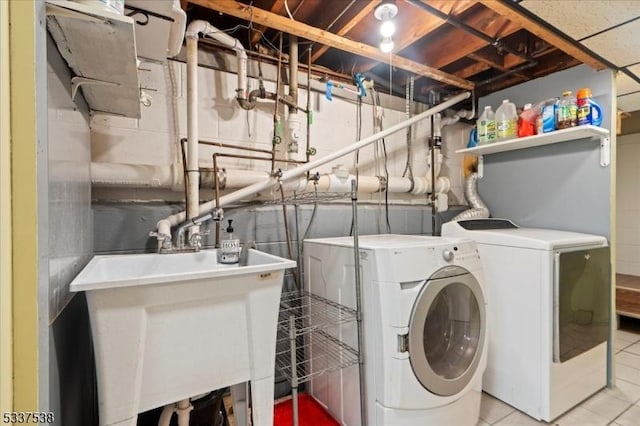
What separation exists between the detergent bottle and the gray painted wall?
0.19 m

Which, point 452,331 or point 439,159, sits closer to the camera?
point 452,331

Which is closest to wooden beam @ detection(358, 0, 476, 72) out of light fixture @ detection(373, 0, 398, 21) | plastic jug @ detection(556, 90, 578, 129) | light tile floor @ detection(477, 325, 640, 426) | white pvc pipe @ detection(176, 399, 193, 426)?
light fixture @ detection(373, 0, 398, 21)

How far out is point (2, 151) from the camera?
0.60 meters

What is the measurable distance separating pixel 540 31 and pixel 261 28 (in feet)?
5.03

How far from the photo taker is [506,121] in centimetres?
232

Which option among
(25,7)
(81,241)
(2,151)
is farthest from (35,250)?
(81,241)

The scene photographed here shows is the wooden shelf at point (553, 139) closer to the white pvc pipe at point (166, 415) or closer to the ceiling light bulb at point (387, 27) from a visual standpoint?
the ceiling light bulb at point (387, 27)

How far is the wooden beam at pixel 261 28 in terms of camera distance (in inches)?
65.1

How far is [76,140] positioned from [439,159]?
247cm

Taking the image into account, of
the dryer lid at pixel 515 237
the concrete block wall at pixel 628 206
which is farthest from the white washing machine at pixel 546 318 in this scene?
the concrete block wall at pixel 628 206

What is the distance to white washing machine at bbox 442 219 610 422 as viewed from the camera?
65.2 inches

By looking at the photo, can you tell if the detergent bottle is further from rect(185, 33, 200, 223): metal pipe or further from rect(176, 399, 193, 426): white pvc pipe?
rect(176, 399, 193, 426): white pvc pipe

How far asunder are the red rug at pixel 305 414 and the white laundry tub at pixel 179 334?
687 mm

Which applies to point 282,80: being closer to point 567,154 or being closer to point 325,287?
point 325,287
